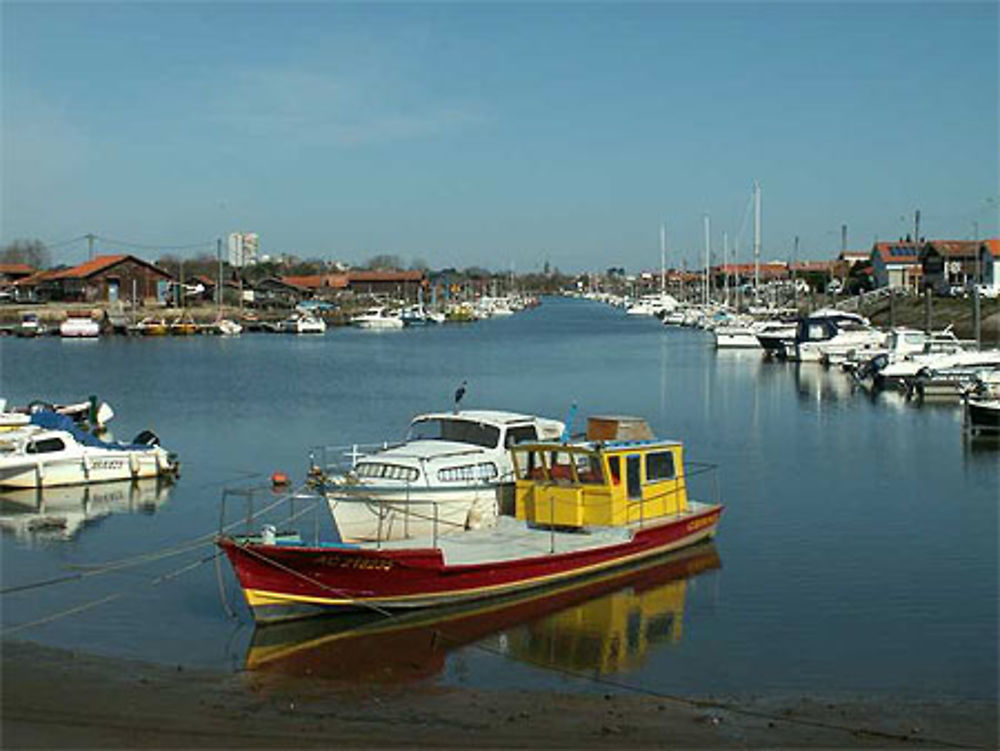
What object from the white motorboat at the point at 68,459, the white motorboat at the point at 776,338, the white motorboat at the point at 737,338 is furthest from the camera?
the white motorboat at the point at 737,338

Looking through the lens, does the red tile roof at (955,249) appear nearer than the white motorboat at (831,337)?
No

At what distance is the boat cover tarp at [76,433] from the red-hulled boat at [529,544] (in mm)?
13244

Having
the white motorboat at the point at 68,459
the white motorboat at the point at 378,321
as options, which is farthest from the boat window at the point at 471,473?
the white motorboat at the point at 378,321

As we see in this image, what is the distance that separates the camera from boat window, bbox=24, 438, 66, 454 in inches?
1168

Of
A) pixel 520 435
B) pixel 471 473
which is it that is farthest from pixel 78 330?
pixel 471 473

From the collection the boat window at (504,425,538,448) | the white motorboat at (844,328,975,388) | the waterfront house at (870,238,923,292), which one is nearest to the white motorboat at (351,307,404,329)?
the waterfront house at (870,238,923,292)

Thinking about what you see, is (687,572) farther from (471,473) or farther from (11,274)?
(11,274)

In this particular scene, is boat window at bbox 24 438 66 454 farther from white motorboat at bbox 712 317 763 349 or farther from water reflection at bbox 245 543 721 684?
white motorboat at bbox 712 317 763 349

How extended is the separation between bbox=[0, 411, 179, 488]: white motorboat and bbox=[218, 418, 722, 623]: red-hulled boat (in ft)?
41.5

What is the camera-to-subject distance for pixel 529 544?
2048cm

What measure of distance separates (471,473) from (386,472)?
164 centimetres

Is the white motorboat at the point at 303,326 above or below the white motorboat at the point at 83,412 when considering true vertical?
above

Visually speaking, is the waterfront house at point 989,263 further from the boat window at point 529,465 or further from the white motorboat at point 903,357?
the boat window at point 529,465

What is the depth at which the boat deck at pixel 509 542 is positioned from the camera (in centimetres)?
1947
